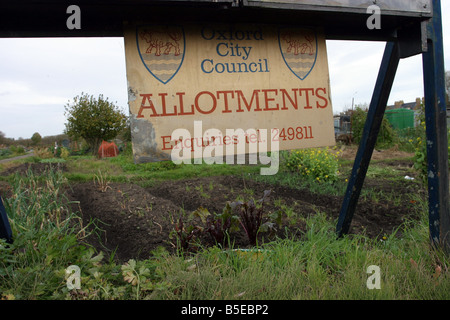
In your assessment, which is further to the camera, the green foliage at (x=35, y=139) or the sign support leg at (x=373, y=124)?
the green foliage at (x=35, y=139)

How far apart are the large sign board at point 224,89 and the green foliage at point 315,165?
14.0 feet

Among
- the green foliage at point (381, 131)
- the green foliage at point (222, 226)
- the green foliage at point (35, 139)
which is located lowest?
the green foliage at point (222, 226)

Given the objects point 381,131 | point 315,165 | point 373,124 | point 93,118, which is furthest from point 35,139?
point 373,124

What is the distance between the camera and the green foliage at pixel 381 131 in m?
14.1

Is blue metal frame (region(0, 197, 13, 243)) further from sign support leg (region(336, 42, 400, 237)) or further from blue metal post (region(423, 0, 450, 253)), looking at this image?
blue metal post (region(423, 0, 450, 253))

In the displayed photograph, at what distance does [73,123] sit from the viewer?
16.9 m

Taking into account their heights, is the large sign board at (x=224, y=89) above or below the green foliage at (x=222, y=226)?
above

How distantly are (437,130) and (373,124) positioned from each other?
0.53 metres

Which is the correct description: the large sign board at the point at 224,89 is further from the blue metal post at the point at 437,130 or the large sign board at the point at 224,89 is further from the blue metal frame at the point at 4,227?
the blue metal frame at the point at 4,227

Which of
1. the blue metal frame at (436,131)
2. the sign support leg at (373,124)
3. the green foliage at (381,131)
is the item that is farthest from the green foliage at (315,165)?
the green foliage at (381,131)

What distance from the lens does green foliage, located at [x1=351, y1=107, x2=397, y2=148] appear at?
1413cm

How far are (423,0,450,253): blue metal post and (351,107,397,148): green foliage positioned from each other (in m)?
11.8

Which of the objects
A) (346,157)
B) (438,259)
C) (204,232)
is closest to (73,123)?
(346,157)

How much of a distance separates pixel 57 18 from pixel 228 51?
1.23 metres
